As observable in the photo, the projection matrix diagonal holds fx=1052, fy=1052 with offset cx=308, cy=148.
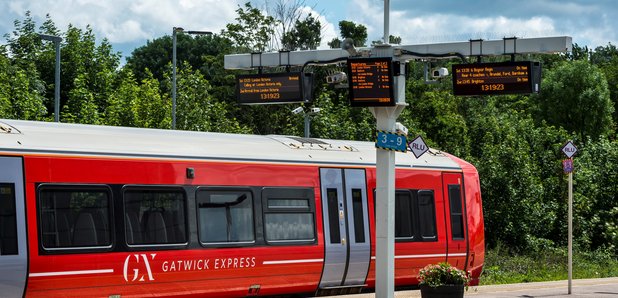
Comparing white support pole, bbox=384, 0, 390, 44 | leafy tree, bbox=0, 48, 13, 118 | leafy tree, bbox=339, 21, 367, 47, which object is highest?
leafy tree, bbox=339, 21, 367, 47

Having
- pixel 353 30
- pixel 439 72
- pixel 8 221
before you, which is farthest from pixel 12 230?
pixel 353 30

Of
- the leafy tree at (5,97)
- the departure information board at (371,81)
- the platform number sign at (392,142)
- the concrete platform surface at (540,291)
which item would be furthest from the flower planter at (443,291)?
the leafy tree at (5,97)

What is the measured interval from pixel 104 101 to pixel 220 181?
32.8 m

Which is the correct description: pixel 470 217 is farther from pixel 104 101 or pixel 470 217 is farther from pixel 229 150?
pixel 104 101

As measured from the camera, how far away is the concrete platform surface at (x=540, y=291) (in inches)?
898

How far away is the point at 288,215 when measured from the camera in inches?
789

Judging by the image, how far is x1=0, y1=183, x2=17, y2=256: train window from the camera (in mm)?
15062

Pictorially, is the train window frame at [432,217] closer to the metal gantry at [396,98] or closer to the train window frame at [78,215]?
the metal gantry at [396,98]

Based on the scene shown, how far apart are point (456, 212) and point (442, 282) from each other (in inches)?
206

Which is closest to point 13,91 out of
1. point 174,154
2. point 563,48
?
point 174,154

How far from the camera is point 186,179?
1814 cm

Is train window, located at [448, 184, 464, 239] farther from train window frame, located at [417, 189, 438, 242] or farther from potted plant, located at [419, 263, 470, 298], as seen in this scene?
potted plant, located at [419, 263, 470, 298]

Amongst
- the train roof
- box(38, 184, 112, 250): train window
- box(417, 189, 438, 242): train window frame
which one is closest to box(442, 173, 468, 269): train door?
box(417, 189, 438, 242): train window frame

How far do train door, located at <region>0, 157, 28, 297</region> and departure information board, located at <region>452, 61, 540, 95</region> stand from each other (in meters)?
8.24
